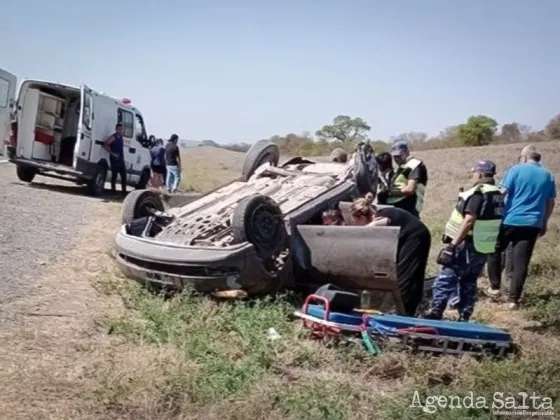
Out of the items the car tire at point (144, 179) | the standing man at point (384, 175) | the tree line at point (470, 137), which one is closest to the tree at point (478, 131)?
the tree line at point (470, 137)

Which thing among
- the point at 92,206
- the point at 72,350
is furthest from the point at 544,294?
the point at 92,206

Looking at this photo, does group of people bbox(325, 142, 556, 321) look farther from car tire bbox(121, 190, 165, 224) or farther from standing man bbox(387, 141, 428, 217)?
car tire bbox(121, 190, 165, 224)

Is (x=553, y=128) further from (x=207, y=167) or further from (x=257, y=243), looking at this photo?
(x=257, y=243)

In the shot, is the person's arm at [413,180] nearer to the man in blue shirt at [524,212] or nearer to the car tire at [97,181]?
the man in blue shirt at [524,212]

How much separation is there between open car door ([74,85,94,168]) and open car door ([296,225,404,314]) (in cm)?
787

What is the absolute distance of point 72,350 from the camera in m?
4.46

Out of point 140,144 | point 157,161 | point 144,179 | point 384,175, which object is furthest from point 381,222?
point 144,179

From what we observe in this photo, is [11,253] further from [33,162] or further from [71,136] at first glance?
[71,136]

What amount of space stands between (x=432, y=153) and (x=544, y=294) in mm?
20098

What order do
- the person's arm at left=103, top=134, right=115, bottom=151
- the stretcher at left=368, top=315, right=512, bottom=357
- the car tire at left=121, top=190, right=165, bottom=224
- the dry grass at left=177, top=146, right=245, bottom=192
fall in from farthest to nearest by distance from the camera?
the dry grass at left=177, top=146, right=245, bottom=192 < the person's arm at left=103, top=134, right=115, bottom=151 < the car tire at left=121, top=190, right=165, bottom=224 < the stretcher at left=368, top=315, right=512, bottom=357

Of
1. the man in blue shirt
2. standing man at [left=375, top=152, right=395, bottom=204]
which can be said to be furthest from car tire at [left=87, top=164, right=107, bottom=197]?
the man in blue shirt

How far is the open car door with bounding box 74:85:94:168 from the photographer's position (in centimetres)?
1261

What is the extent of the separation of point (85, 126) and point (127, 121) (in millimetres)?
2204

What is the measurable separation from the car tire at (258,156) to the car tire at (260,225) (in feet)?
6.09
